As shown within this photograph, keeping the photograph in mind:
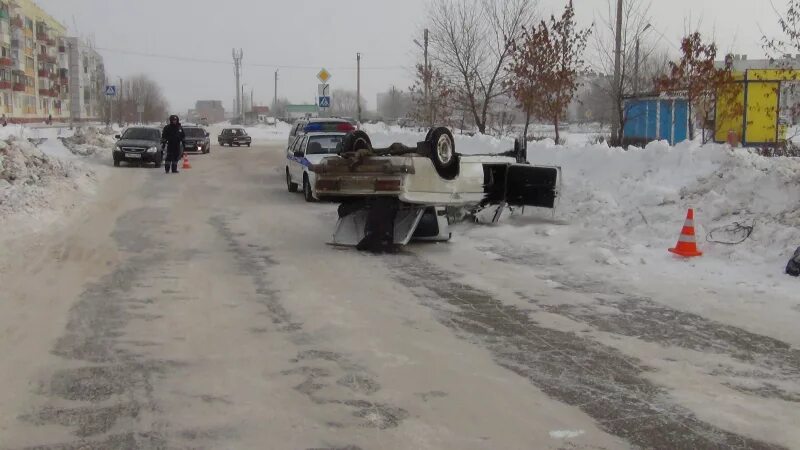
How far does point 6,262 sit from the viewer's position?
875 cm

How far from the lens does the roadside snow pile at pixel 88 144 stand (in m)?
31.2

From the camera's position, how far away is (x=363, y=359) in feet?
17.5

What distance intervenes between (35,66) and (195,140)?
7277cm

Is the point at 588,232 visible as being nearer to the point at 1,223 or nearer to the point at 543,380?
the point at 543,380

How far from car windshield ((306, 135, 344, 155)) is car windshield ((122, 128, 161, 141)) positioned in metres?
12.2

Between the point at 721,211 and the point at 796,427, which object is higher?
the point at 721,211

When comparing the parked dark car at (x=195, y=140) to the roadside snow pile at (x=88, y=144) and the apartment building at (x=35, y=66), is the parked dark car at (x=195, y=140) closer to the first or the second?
the roadside snow pile at (x=88, y=144)

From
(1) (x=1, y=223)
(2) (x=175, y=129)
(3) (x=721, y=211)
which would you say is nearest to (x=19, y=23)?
(2) (x=175, y=129)

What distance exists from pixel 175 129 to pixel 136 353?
63.9 feet

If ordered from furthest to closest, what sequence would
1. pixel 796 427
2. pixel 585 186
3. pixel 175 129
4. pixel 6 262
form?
pixel 175 129
pixel 585 186
pixel 6 262
pixel 796 427

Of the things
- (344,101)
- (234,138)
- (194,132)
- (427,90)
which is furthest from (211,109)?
(427,90)

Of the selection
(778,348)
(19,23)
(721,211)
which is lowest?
(778,348)

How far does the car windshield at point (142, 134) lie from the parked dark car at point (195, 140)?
792 centimetres

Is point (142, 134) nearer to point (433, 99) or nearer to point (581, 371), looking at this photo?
point (433, 99)
